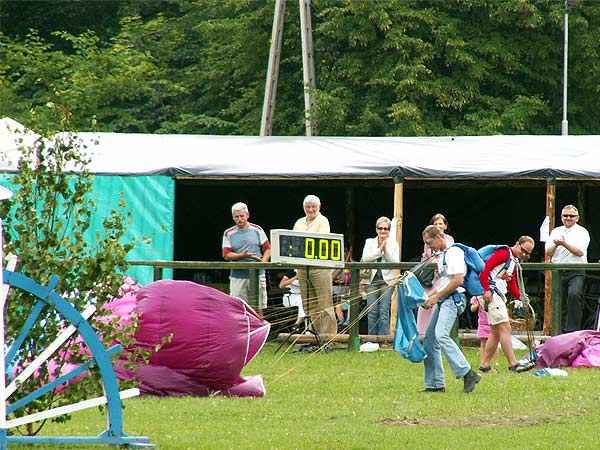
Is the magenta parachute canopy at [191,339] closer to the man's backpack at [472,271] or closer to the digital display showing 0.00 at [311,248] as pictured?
the man's backpack at [472,271]

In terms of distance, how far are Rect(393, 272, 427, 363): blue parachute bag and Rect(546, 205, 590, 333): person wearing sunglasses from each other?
4037 mm

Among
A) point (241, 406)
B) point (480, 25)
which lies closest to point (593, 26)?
point (480, 25)

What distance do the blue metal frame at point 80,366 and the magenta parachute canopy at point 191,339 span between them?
3363 millimetres

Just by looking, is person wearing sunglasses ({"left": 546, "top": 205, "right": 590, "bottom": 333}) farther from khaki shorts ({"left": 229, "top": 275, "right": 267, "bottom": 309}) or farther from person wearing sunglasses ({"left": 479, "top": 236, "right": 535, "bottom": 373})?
khaki shorts ({"left": 229, "top": 275, "right": 267, "bottom": 309})

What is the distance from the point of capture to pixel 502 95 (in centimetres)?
3119

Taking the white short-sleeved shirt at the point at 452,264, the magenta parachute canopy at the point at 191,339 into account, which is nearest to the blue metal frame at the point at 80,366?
the magenta parachute canopy at the point at 191,339

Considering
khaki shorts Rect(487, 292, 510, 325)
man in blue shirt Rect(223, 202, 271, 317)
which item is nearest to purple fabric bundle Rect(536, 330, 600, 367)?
khaki shorts Rect(487, 292, 510, 325)

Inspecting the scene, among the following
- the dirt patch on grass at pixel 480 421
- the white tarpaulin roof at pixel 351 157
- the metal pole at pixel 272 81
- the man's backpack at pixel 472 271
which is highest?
the metal pole at pixel 272 81

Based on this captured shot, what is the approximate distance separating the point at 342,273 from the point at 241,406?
7.00 metres

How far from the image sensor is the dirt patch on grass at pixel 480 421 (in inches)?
412

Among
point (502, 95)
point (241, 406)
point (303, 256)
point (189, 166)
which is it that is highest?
point (502, 95)

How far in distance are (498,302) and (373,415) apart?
3.79m

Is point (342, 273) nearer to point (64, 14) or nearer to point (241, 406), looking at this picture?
point (241, 406)

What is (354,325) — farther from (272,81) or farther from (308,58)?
(308,58)
